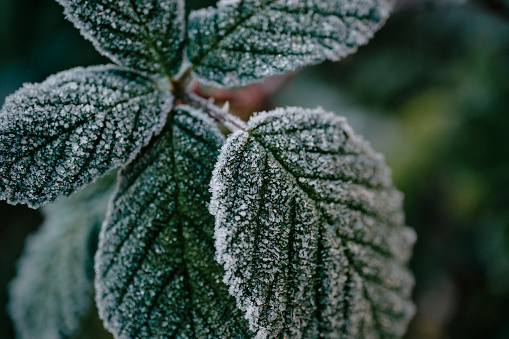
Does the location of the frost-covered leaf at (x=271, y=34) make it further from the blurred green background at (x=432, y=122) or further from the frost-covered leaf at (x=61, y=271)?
the blurred green background at (x=432, y=122)

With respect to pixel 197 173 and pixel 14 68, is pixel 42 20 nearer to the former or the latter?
pixel 14 68

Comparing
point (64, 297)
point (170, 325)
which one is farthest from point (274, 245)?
point (64, 297)

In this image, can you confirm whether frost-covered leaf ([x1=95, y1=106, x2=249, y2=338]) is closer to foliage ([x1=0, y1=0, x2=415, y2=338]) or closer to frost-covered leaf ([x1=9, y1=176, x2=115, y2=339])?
foliage ([x1=0, y1=0, x2=415, y2=338])

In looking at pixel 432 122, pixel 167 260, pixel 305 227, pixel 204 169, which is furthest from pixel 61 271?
pixel 432 122

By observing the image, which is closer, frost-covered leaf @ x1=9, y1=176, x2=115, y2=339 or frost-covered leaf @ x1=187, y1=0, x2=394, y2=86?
frost-covered leaf @ x1=187, y1=0, x2=394, y2=86

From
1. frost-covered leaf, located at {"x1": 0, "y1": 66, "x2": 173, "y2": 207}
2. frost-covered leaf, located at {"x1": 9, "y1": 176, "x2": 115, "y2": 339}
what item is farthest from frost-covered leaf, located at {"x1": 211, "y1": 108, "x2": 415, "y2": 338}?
frost-covered leaf, located at {"x1": 9, "y1": 176, "x2": 115, "y2": 339}
